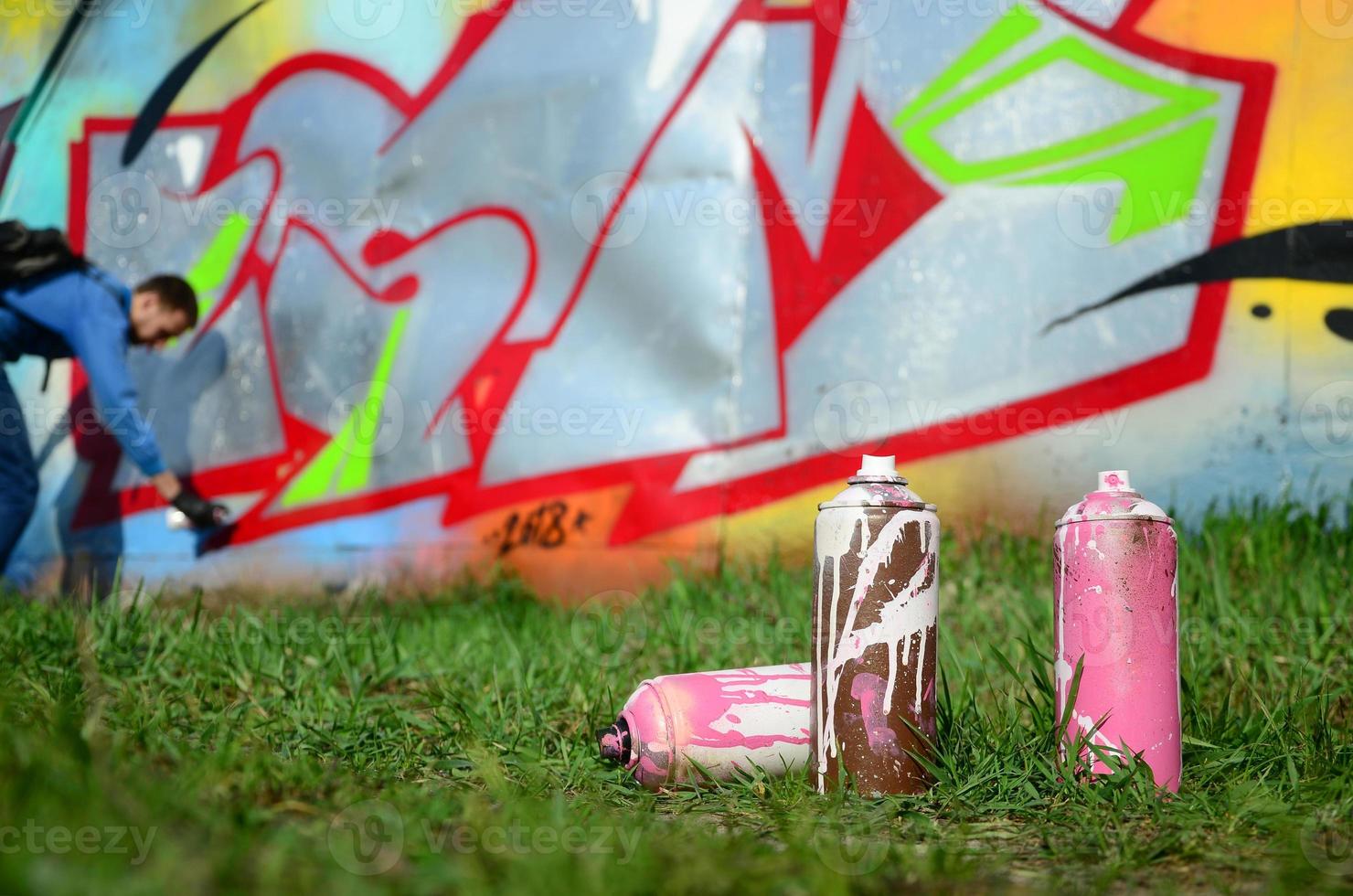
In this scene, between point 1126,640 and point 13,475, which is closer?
point 1126,640

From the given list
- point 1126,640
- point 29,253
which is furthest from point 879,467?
point 29,253

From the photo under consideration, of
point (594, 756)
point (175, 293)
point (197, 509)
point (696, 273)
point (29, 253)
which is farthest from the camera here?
point (175, 293)

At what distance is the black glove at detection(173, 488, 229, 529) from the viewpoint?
4977mm

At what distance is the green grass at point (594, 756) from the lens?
147cm

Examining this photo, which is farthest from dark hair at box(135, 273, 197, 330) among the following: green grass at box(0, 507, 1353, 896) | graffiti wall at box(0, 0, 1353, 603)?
green grass at box(0, 507, 1353, 896)

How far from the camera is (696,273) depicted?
4656mm

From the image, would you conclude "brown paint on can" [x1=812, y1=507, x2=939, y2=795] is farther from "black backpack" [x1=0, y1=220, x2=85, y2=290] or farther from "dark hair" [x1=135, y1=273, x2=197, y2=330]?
"black backpack" [x1=0, y1=220, x2=85, y2=290]

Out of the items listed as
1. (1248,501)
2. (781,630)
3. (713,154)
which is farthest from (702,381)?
(1248,501)

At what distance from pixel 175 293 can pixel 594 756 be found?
→ 3.89 m

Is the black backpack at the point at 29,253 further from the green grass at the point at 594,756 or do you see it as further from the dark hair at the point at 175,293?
the green grass at the point at 594,756

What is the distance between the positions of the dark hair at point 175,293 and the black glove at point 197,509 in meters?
0.89

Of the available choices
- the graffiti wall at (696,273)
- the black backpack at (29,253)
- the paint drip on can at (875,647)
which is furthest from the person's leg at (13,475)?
the paint drip on can at (875,647)

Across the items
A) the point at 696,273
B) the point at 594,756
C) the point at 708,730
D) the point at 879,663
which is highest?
the point at 696,273

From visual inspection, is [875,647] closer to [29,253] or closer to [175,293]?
[175,293]
